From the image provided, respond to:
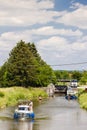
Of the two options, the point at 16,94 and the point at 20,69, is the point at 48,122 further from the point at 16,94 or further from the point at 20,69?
the point at 20,69

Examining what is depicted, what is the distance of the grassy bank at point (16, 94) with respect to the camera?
92850mm

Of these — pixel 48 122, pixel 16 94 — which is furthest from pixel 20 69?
pixel 48 122

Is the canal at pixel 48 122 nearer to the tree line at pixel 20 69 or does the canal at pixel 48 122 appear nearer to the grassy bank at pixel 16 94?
the grassy bank at pixel 16 94

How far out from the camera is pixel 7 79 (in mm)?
123500

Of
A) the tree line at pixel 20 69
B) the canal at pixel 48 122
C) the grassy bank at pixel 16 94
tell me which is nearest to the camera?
the canal at pixel 48 122

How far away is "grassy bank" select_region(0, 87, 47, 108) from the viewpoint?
9285 cm

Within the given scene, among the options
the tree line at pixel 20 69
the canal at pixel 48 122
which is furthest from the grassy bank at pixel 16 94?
the canal at pixel 48 122

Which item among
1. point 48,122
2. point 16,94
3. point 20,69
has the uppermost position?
point 20,69

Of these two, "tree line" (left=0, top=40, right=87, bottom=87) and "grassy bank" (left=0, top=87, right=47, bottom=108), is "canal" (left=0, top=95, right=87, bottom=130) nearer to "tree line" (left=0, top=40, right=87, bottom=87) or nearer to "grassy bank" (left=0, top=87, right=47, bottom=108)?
"grassy bank" (left=0, top=87, right=47, bottom=108)

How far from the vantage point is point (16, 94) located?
104938 millimetres

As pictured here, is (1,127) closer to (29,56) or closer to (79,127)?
(79,127)

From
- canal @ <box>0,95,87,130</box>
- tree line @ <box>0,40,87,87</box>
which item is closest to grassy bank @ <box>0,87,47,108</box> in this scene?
tree line @ <box>0,40,87,87</box>

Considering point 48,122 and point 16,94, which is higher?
point 16,94

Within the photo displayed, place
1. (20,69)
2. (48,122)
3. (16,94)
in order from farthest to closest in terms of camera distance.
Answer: (20,69)
(16,94)
(48,122)
